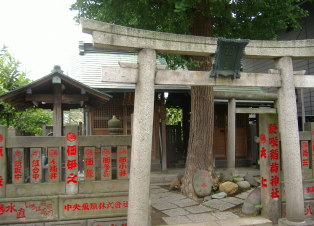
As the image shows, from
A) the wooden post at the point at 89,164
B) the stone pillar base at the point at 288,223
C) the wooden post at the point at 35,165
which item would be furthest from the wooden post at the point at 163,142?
the wooden post at the point at 35,165

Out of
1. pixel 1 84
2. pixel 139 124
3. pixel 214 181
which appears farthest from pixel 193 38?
pixel 1 84

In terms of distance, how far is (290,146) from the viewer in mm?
5543

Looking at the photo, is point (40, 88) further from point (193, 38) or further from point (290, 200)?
point (290, 200)

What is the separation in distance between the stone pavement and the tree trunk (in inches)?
25.2

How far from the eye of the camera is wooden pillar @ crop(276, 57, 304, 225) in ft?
18.0

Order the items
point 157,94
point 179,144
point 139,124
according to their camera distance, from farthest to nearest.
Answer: point 179,144 < point 157,94 < point 139,124

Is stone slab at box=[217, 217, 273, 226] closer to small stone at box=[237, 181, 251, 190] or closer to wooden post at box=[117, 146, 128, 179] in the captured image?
small stone at box=[237, 181, 251, 190]

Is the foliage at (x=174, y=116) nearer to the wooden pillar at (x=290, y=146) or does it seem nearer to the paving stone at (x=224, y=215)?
the paving stone at (x=224, y=215)

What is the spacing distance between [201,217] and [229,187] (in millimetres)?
1944

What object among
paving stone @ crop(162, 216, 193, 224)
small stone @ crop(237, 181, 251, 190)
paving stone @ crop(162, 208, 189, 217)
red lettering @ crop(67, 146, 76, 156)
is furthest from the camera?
small stone @ crop(237, 181, 251, 190)

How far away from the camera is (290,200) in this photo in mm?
5516

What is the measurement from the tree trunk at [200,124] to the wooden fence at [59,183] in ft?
11.4

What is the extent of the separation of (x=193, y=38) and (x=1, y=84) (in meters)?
9.14

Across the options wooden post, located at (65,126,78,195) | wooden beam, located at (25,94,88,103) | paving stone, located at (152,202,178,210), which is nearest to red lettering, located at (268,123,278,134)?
paving stone, located at (152,202,178,210)
